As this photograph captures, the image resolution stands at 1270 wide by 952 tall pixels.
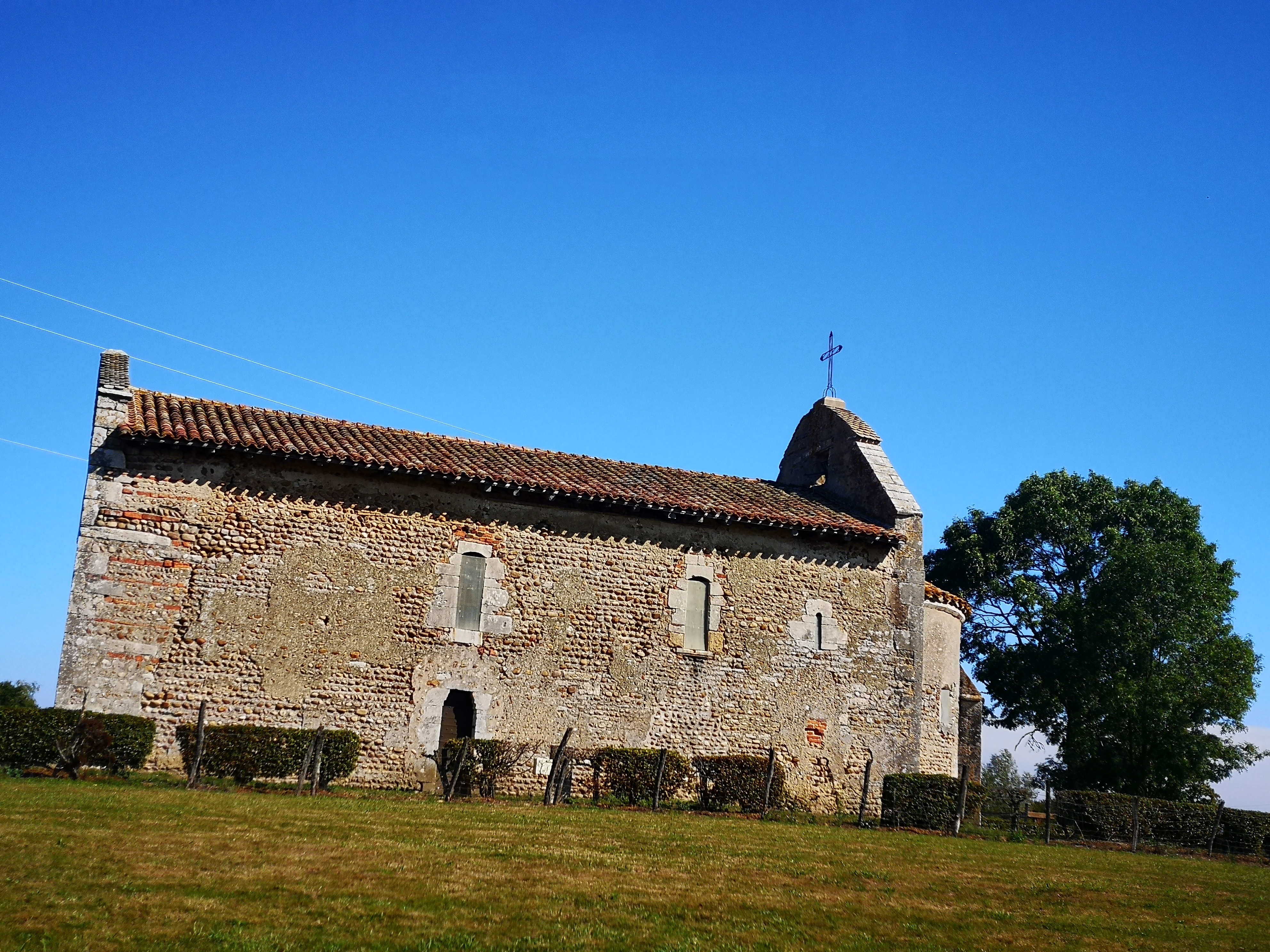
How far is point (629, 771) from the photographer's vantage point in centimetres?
1864

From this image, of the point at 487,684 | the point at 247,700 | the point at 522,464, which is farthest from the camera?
the point at 522,464

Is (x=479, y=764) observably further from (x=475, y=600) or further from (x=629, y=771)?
(x=475, y=600)

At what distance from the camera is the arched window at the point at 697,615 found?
2144cm

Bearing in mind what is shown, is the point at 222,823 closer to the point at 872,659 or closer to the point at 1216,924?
the point at 1216,924

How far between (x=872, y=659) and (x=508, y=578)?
313 inches

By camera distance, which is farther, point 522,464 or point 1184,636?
point 1184,636

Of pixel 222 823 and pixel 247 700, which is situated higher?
pixel 247 700

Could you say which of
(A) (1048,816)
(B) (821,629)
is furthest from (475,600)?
(A) (1048,816)

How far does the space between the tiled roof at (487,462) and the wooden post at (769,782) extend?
4.94 meters

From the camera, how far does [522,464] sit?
21.8 metres

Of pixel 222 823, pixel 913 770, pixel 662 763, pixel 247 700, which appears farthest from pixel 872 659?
pixel 222 823

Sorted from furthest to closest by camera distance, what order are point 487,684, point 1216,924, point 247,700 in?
1. point 487,684
2. point 247,700
3. point 1216,924

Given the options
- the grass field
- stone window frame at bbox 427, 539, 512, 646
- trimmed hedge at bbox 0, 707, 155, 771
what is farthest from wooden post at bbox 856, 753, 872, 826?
trimmed hedge at bbox 0, 707, 155, 771

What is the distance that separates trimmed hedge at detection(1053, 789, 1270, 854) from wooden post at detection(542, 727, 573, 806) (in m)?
10.1
